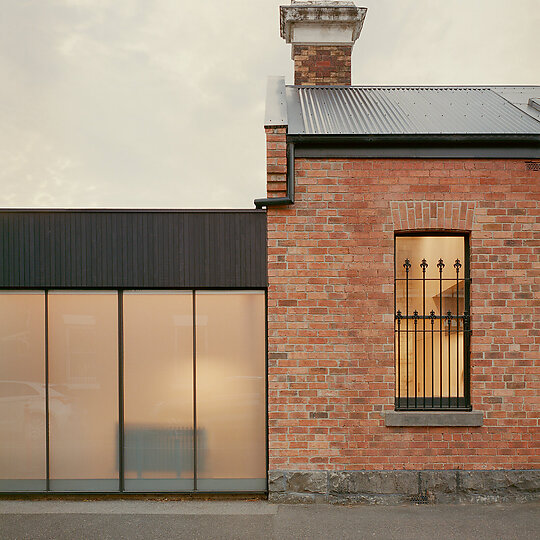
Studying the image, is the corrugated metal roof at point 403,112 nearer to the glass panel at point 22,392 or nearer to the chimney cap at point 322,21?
the chimney cap at point 322,21

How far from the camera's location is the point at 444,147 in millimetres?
6012

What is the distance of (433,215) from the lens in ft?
19.5

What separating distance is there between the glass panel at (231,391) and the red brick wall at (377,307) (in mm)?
326

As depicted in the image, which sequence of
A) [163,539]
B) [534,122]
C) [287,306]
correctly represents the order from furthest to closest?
1. [534,122]
2. [287,306]
3. [163,539]

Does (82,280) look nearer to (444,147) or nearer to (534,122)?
(444,147)

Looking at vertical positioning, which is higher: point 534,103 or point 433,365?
point 534,103

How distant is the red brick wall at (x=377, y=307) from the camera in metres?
5.81

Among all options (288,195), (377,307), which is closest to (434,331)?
(377,307)

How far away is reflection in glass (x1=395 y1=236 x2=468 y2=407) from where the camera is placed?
605 centimetres

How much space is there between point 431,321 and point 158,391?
3.83m

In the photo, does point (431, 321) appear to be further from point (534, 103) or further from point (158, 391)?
point (534, 103)

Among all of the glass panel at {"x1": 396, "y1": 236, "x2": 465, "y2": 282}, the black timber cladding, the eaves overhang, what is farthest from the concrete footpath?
the eaves overhang

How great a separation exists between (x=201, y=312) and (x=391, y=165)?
3.26 m

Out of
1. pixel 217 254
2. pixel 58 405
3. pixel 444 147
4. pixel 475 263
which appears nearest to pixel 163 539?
pixel 58 405
